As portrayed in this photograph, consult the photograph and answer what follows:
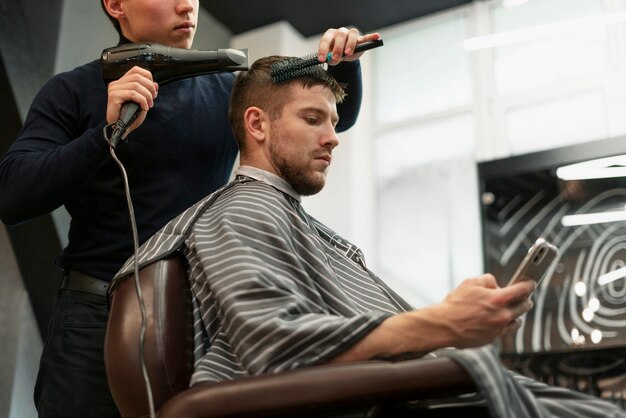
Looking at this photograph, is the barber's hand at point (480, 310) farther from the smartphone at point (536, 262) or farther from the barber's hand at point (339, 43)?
the barber's hand at point (339, 43)

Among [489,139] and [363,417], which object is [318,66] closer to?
[363,417]

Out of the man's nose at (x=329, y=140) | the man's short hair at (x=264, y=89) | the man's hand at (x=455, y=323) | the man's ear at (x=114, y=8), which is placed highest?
the man's ear at (x=114, y=8)

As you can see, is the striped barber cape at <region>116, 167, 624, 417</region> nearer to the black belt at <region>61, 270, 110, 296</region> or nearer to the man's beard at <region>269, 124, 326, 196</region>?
the man's beard at <region>269, 124, 326, 196</region>

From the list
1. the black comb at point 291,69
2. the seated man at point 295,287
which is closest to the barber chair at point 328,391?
the seated man at point 295,287

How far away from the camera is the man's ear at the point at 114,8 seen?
1.90 meters

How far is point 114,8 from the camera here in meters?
1.91

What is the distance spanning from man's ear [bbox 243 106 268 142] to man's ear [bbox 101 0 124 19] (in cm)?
45

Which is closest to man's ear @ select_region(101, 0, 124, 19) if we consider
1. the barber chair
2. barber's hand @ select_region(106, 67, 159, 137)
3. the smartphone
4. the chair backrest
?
barber's hand @ select_region(106, 67, 159, 137)

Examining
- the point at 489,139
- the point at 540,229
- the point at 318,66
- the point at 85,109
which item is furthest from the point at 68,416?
the point at 489,139

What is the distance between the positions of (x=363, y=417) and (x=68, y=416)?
0.82 m

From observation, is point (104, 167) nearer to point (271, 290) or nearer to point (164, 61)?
point (164, 61)

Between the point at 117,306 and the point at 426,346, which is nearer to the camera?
the point at 426,346

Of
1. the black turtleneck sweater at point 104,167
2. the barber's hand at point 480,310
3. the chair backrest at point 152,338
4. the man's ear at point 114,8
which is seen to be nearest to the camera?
the barber's hand at point 480,310

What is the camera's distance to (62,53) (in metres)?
2.98
